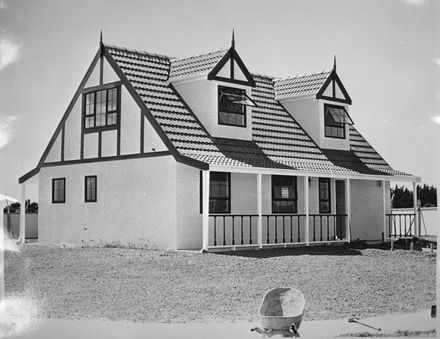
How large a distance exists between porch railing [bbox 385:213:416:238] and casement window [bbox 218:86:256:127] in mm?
3661

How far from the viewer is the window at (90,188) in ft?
49.6

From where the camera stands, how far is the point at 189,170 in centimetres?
1435

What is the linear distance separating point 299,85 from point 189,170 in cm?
422

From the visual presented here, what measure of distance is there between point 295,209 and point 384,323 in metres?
5.92

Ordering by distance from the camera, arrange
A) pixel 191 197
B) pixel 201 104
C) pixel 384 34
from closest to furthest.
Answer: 1. pixel 384 34
2. pixel 191 197
3. pixel 201 104

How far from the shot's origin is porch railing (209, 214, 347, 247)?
1448 centimetres

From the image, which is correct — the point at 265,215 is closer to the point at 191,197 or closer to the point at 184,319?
the point at 191,197

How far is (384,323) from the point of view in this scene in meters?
9.87

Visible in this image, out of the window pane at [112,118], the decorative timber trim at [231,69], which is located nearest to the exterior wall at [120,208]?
the window pane at [112,118]

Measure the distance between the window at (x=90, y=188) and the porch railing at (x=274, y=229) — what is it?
237 cm

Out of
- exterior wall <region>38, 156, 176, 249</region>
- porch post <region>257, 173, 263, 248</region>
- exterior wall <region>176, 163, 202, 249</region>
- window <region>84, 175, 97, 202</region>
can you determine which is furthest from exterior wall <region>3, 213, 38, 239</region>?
porch post <region>257, 173, 263, 248</region>

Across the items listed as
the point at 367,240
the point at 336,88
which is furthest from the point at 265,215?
the point at 336,88

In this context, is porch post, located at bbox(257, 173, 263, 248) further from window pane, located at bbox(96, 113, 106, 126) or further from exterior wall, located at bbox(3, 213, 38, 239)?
exterior wall, located at bbox(3, 213, 38, 239)

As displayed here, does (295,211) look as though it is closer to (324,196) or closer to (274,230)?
(274,230)
